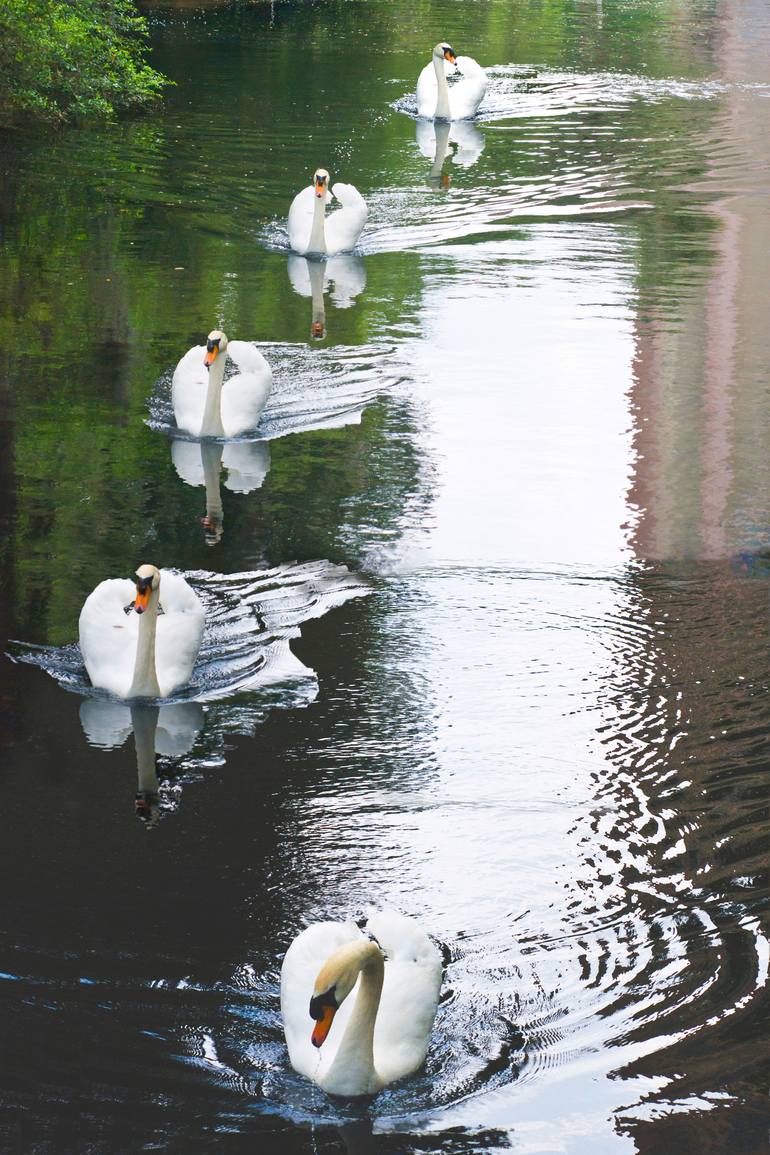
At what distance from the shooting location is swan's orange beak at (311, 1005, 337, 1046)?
5793 millimetres

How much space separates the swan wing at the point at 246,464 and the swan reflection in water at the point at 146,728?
10.5ft

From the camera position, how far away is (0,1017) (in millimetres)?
6520

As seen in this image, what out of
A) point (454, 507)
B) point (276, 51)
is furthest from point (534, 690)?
point (276, 51)

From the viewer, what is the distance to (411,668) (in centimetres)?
930

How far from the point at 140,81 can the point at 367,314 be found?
10935mm

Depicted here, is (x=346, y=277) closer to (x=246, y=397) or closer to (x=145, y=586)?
(x=246, y=397)

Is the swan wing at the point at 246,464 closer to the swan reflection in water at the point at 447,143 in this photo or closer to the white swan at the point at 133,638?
the white swan at the point at 133,638

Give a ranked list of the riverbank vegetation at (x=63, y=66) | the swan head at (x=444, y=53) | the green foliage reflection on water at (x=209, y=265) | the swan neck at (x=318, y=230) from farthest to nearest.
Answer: the swan head at (x=444, y=53) < the riverbank vegetation at (x=63, y=66) < the swan neck at (x=318, y=230) < the green foliage reflection on water at (x=209, y=265)

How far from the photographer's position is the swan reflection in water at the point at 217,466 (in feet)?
38.4

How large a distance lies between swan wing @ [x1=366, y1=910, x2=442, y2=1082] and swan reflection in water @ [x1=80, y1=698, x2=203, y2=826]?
7.38 ft

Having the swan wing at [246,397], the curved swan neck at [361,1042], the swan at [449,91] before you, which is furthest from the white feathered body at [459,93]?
the curved swan neck at [361,1042]

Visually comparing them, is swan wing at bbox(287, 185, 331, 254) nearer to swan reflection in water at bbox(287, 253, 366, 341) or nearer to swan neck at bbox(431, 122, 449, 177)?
swan reflection in water at bbox(287, 253, 366, 341)

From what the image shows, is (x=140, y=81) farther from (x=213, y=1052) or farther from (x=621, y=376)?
(x=213, y=1052)

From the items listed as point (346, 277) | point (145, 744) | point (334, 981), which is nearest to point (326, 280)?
point (346, 277)
